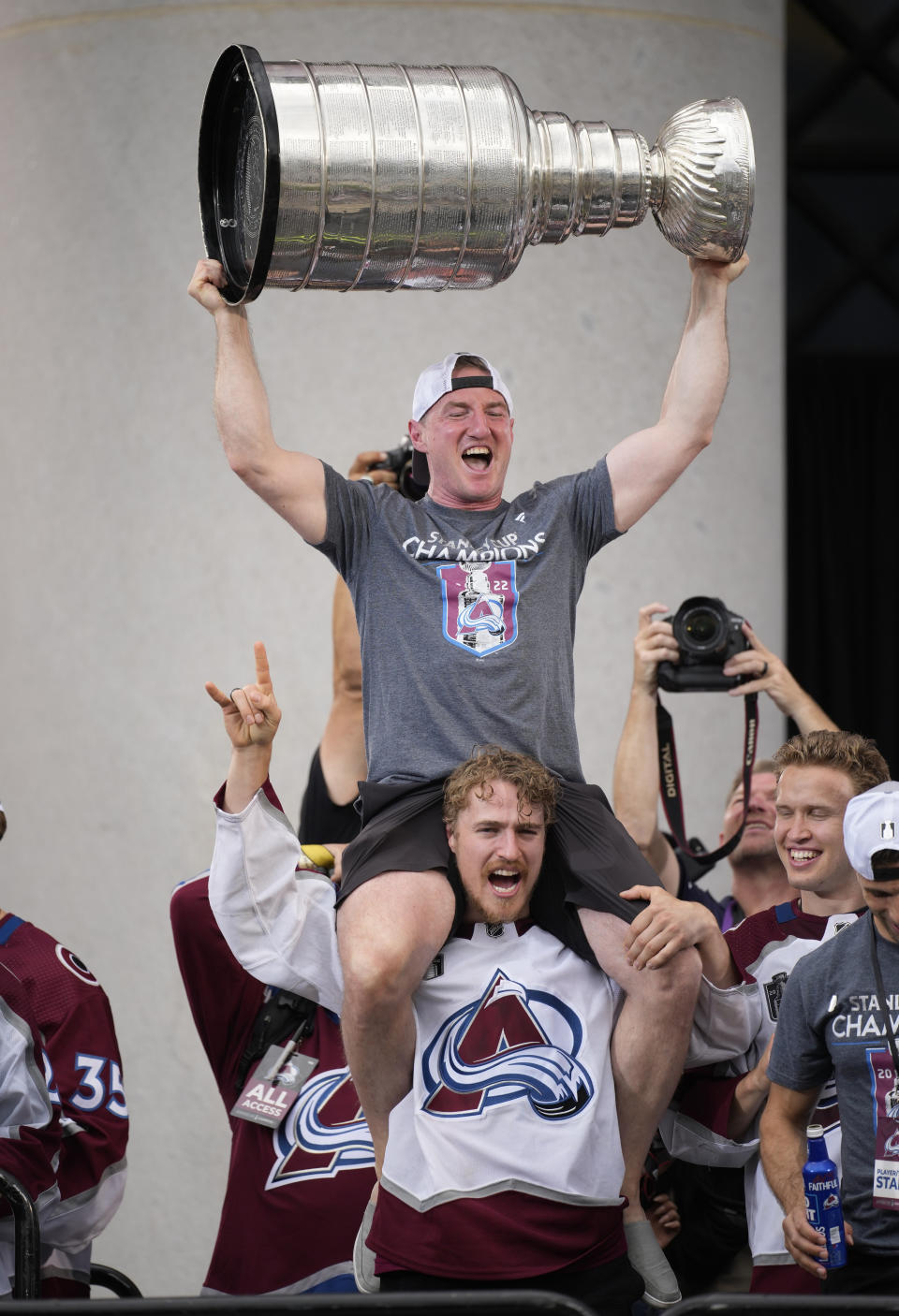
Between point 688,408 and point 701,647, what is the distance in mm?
649

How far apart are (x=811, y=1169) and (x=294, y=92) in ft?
6.04

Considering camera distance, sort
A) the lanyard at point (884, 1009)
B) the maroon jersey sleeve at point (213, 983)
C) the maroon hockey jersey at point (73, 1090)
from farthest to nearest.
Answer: the maroon jersey sleeve at point (213, 983) → the maroon hockey jersey at point (73, 1090) → the lanyard at point (884, 1009)

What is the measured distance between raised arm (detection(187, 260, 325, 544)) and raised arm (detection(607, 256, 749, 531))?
54 cm

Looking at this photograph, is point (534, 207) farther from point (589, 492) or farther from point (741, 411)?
point (741, 411)

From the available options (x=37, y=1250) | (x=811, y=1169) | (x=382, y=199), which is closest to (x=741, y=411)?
(x=382, y=199)

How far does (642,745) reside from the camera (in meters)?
3.31

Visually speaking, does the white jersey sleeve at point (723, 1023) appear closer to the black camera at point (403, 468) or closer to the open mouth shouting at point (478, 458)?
the open mouth shouting at point (478, 458)

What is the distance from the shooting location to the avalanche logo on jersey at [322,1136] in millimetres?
2910

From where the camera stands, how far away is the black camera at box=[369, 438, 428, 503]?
367cm

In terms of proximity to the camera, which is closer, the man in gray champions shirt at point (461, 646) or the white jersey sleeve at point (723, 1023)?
the man in gray champions shirt at point (461, 646)

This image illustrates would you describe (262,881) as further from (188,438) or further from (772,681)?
(188,438)

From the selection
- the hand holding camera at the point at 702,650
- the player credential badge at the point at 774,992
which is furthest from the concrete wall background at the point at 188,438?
the player credential badge at the point at 774,992

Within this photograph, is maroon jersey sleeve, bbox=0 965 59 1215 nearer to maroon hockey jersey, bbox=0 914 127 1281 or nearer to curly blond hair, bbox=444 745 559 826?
maroon hockey jersey, bbox=0 914 127 1281

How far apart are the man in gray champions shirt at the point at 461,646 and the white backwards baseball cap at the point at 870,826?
0.34 metres
